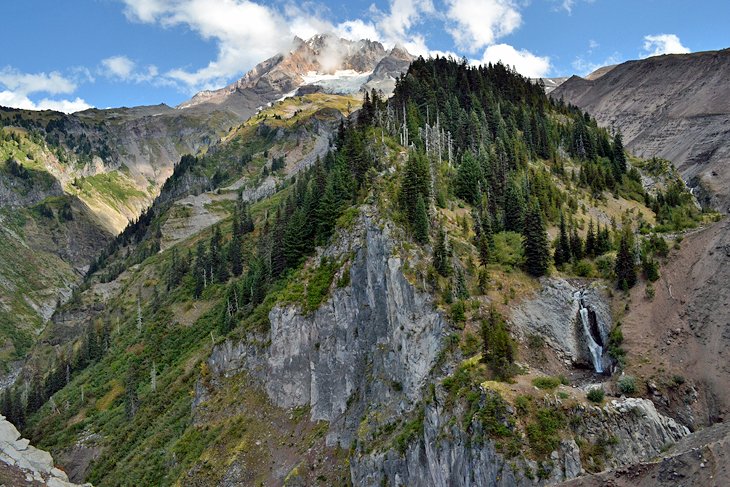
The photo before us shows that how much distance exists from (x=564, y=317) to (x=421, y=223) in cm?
1754

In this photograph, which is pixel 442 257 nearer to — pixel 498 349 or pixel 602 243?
pixel 498 349

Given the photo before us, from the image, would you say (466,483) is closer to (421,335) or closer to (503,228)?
(421,335)

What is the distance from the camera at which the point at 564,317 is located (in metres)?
53.0

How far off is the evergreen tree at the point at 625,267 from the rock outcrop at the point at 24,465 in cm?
7094

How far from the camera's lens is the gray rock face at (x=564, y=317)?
1987 inches

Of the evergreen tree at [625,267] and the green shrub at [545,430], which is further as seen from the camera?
the evergreen tree at [625,267]

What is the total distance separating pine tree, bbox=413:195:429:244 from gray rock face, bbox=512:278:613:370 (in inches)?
506

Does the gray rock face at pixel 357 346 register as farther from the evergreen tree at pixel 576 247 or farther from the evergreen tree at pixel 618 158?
the evergreen tree at pixel 618 158

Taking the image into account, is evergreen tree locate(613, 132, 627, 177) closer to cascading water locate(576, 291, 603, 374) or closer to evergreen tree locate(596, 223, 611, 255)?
evergreen tree locate(596, 223, 611, 255)

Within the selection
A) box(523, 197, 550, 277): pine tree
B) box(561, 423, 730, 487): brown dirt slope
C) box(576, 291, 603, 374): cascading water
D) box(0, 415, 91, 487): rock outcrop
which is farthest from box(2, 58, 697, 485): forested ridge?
box(561, 423, 730, 487): brown dirt slope

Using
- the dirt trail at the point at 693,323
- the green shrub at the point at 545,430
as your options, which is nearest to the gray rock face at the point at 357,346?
the green shrub at the point at 545,430

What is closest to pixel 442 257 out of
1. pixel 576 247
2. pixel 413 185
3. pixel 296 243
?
pixel 413 185

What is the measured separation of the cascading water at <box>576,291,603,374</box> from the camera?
4920cm

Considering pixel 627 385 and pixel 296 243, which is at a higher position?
pixel 296 243
